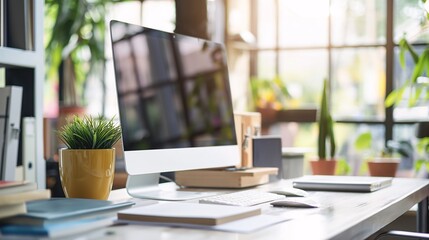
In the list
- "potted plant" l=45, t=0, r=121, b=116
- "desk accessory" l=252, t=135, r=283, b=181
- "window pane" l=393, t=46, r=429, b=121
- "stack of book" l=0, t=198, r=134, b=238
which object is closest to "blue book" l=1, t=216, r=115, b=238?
"stack of book" l=0, t=198, r=134, b=238

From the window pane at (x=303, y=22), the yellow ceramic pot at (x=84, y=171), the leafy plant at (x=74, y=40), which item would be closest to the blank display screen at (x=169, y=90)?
the yellow ceramic pot at (x=84, y=171)

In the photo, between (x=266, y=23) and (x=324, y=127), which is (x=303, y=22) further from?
(x=324, y=127)

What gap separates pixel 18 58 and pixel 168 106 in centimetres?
44

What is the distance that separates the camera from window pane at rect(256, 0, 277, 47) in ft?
17.9

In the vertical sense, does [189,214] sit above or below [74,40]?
below

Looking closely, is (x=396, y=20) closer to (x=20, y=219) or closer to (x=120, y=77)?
(x=120, y=77)

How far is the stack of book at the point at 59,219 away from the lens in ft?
3.92

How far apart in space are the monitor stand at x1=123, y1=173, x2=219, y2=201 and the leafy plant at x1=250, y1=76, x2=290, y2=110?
9.89 ft

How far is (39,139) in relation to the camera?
1.85 m

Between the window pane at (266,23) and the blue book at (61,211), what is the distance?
13.2ft

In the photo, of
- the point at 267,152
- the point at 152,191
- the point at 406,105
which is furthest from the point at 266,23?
the point at 152,191

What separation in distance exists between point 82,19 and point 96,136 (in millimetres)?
3472

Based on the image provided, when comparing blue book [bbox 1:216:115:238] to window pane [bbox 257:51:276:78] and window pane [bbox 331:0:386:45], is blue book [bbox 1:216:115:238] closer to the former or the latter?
window pane [bbox 331:0:386:45]

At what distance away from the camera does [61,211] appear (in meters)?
1.31
